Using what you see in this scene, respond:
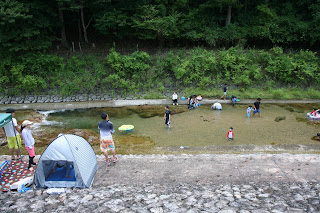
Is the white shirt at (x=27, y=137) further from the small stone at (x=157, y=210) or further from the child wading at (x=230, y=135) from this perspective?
the child wading at (x=230, y=135)

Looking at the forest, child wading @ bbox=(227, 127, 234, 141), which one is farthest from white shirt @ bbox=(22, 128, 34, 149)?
the forest

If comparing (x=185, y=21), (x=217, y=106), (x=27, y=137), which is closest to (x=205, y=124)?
(x=217, y=106)

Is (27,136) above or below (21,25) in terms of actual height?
below

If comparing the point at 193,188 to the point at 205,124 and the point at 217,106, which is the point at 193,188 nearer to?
the point at 205,124

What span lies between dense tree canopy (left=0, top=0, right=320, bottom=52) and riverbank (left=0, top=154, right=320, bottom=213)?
643 inches

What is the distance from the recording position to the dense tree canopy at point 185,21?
21.9 metres

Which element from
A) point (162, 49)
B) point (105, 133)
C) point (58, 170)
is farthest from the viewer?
point (162, 49)

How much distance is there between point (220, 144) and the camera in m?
11.9

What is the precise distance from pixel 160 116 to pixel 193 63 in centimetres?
791

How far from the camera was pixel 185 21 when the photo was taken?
2517cm

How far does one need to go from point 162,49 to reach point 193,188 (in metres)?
19.8

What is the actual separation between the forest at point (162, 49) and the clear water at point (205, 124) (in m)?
3.28

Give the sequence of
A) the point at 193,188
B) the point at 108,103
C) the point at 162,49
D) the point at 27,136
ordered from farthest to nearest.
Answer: the point at 162,49, the point at 108,103, the point at 27,136, the point at 193,188

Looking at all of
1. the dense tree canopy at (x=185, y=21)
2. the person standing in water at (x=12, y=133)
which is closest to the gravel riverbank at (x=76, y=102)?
the dense tree canopy at (x=185, y=21)
